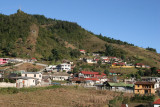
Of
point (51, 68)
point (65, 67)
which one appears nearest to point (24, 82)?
point (51, 68)

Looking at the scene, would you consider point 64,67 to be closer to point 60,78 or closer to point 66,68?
point 66,68

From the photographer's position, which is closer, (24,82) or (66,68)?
(24,82)

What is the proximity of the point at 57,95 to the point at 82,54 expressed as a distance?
241 feet

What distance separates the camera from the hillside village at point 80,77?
53.5 m

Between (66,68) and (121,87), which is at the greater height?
(66,68)

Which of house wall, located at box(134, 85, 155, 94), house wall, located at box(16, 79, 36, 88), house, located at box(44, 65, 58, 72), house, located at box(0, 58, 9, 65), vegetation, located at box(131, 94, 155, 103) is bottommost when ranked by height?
vegetation, located at box(131, 94, 155, 103)

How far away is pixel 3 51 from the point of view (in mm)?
95938

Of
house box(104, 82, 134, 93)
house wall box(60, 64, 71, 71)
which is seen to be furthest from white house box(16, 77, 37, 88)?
house wall box(60, 64, 71, 71)

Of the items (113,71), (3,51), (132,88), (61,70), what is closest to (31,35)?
(3,51)

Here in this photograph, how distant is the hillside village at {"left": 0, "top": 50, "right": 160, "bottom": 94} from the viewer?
5347 centimetres

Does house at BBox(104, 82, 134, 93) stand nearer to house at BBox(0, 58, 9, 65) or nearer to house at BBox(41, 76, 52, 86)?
house at BBox(41, 76, 52, 86)

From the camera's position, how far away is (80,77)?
73.4 metres

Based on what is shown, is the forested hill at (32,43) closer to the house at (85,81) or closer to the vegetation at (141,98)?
the house at (85,81)

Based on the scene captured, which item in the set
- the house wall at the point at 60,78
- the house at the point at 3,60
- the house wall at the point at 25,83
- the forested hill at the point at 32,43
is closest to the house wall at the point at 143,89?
the house wall at the point at 25,83
